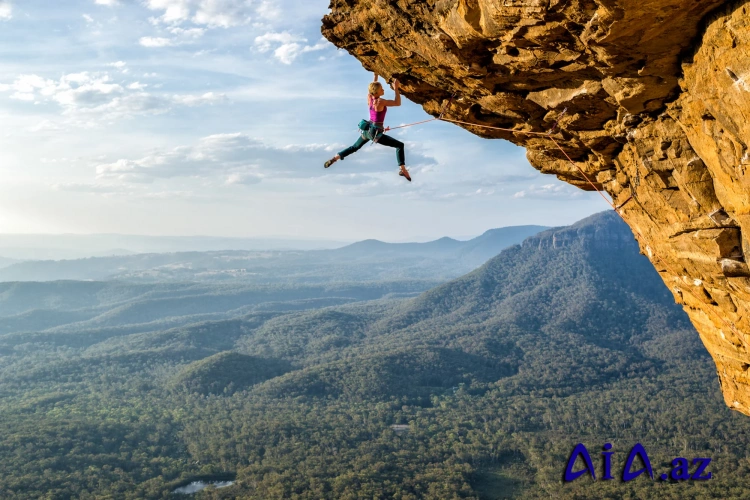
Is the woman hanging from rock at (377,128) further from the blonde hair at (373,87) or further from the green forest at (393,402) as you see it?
the green forest at (393,402)

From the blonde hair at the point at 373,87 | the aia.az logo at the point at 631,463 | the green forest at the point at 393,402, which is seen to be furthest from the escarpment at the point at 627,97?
the green forest at the point at 393,402

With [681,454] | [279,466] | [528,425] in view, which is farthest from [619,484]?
[279,466]

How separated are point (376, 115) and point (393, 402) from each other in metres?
88.9

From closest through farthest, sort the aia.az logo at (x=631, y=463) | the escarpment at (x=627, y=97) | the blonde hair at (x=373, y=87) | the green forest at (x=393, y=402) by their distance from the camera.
Result: the escarpment at (x=627, y=97) < the blonde hair at (x=373, y=87) < the aia.az logo at (x=631, y=463) < the green forest at (x=393, y=402)

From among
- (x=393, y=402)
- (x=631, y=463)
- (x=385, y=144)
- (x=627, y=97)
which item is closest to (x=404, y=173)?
(x=385, y=144)

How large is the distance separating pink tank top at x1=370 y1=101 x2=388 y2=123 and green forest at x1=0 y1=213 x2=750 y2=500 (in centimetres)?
4770

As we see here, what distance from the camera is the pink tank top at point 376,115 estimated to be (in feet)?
36.0

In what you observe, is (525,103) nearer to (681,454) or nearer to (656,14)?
(656,14)

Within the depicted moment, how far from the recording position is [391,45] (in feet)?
31.9

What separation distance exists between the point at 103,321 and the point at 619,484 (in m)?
194

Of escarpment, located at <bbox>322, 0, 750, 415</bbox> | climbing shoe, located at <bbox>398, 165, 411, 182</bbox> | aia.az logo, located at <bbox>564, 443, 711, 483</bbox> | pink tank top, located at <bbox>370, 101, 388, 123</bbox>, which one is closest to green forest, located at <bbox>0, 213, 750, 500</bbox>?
aia.az logo, located at <bbox>564, 443, 711, 483</bbox>

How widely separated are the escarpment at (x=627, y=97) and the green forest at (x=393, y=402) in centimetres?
4488

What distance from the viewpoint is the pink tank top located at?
10977 millimetres

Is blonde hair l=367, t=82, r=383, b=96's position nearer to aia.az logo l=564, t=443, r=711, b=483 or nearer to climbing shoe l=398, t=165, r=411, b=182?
climbing shoe l=398, t=165, r=411, b=182
